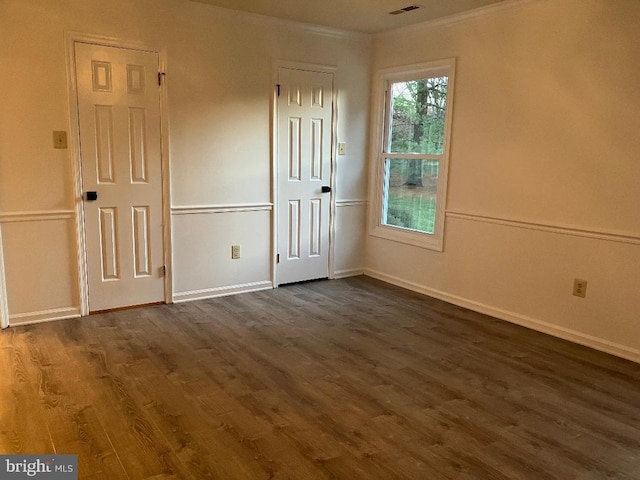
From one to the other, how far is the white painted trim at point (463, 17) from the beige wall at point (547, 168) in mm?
27

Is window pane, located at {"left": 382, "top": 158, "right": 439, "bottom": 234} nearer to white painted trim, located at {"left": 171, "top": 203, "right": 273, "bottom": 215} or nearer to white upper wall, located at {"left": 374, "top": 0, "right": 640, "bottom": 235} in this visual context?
white upper wall, located at {"left": 374, "top": 0, "right": 640, "bottom": 235}

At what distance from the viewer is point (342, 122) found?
16.6 ft

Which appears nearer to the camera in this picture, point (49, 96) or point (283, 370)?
point (283, 370)

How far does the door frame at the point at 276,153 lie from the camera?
4.58 metres

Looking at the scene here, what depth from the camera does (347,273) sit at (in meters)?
5.36

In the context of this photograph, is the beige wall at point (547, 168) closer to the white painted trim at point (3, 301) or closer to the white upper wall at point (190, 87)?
the white upper wall at point (190, 87)

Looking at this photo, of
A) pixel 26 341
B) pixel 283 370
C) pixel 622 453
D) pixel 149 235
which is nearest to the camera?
pixel 622 453

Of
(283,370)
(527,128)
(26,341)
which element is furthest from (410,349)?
(26,341)

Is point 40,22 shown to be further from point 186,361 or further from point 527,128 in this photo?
point 527,128

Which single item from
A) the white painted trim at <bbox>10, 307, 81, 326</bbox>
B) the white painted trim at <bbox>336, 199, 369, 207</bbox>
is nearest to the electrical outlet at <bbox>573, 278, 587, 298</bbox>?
the white painted trim at <bbox>336, 199, 369, 207</bbox>

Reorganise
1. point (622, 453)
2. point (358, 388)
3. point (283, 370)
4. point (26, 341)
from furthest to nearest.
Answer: point (26, 341), point (283, 370), point (358, 388), point (622, 453)

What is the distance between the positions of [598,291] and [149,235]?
11.0 ft

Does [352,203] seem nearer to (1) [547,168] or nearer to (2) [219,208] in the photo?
(2) [219,208]

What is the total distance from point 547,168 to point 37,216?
367cm
